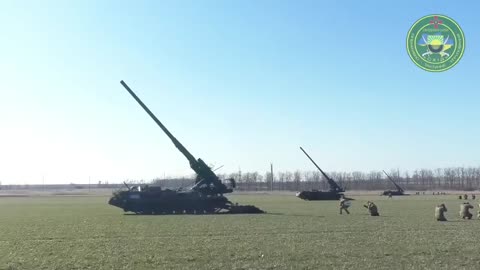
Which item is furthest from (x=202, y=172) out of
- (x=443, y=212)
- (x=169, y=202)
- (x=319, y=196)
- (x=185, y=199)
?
(x=319, y=196)

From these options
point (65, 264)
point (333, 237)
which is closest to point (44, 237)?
point (65, 264)

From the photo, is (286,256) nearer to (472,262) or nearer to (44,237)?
(472,262)

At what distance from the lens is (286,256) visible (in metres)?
16.2

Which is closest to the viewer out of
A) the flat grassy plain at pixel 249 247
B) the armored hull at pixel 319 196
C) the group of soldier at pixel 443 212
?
the flat grassy plain at pixel 249 247

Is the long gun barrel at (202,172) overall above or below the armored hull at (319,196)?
above

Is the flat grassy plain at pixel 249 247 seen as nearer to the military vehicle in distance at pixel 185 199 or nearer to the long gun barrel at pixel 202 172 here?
the military vehicle in distance at pixel 185 199

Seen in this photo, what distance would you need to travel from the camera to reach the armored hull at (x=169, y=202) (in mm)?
42094

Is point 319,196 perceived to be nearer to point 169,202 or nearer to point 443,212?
point 169,202

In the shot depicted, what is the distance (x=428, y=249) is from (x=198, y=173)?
28.1 m

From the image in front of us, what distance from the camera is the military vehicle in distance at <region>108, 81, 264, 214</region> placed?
4212 cm

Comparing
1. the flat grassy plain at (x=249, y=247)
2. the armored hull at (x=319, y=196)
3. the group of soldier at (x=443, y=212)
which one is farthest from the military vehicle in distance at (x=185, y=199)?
the armored hull at (x=319, y=196)

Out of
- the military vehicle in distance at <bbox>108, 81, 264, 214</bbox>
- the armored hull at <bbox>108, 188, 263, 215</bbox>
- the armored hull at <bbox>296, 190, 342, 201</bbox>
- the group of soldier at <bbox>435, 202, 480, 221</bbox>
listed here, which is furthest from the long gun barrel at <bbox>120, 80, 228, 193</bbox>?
the armored hull at <bbox>296, 190, 342, 201</bbox>

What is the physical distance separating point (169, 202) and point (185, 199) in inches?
42.8

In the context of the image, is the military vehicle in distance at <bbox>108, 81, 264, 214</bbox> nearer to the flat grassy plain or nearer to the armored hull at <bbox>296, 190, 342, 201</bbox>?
the flat grassy plain
